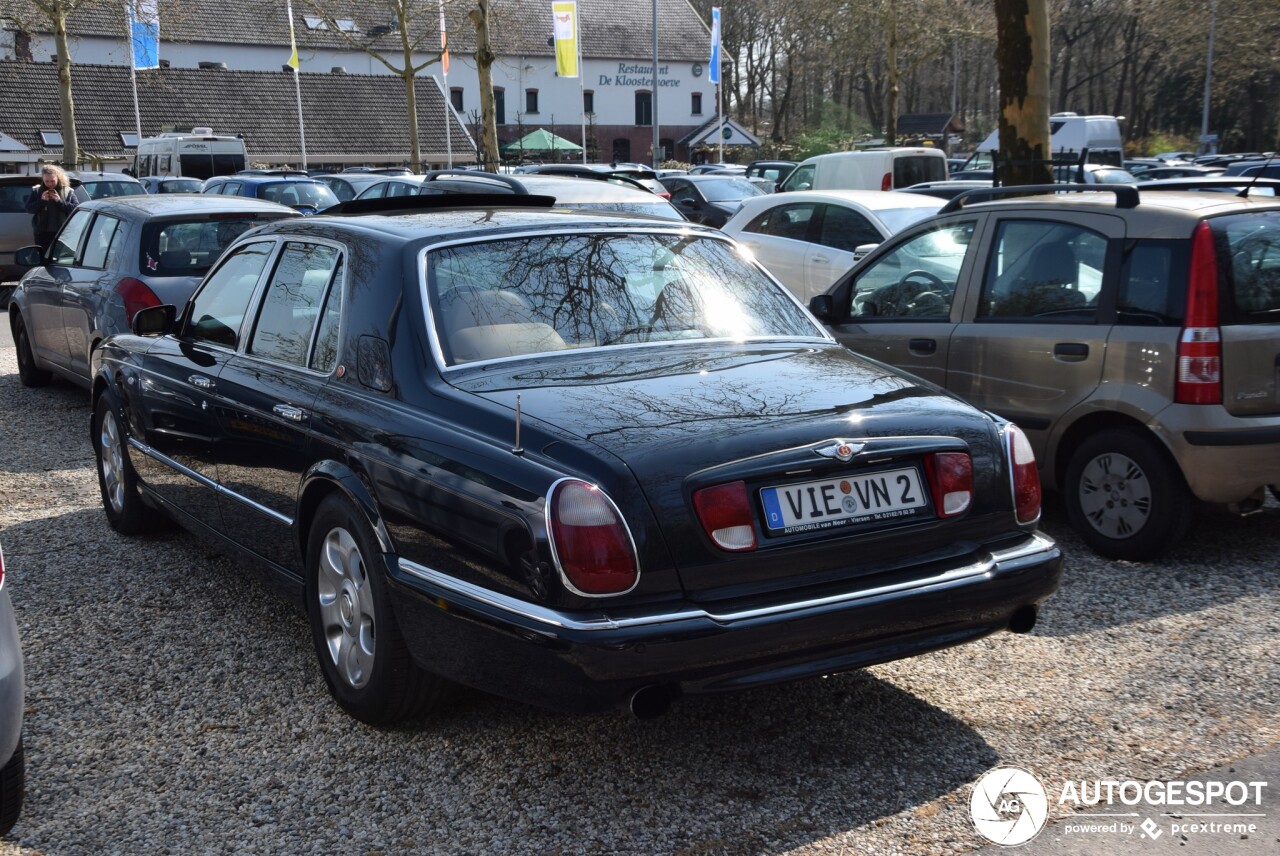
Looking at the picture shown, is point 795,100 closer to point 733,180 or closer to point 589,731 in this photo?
point 733,180

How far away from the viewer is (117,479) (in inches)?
267

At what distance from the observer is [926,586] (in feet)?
12.5

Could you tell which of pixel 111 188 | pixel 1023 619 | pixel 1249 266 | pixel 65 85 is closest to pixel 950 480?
pixel 1023 619

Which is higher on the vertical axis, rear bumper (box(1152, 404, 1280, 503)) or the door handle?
the door handle

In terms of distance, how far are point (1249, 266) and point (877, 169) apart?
51.5 feet

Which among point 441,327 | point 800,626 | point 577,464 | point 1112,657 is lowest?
point 1112,657

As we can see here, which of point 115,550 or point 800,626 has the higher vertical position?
point 800,626

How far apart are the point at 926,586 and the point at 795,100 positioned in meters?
86.1

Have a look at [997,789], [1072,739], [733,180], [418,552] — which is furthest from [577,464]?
[733,180]

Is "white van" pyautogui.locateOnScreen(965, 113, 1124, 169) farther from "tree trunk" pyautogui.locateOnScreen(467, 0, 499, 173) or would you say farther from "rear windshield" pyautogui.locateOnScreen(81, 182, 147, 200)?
"rear windshield" pyautogui.locateOnScreen(81, 182, 147, 200)

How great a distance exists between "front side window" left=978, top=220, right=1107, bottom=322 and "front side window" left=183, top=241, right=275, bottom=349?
371 centimetres

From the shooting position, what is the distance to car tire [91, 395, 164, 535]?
6.57 m

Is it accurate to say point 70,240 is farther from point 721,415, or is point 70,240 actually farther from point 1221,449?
point 1221,449

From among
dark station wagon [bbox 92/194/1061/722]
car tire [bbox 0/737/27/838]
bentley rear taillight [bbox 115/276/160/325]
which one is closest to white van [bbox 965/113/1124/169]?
bentley rear taillight [bbox 115/276/160/325]
